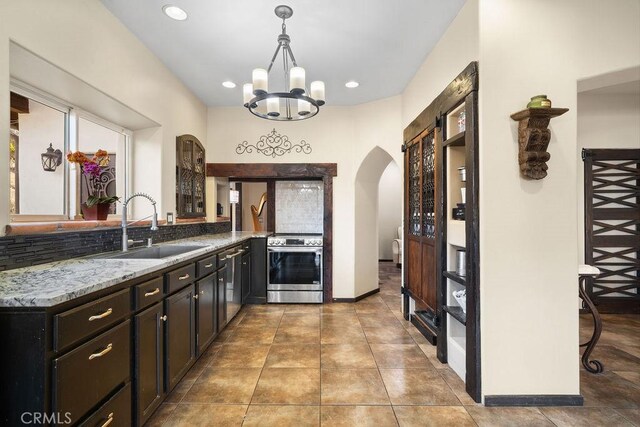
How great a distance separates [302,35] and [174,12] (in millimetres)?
999

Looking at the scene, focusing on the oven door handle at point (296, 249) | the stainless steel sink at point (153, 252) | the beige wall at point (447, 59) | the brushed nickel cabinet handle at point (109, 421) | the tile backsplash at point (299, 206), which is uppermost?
the beige wall at point (447, 59)

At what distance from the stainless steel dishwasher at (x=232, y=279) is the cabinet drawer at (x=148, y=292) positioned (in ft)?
3.63

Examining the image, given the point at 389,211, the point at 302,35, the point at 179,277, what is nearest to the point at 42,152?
the point at 179,277

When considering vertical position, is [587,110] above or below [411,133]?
above

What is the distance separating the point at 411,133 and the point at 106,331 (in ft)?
10.7

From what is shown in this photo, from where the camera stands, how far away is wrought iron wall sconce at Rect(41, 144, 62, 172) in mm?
2271

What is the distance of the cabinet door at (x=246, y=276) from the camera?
12.9 ft

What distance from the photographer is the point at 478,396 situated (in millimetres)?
2023

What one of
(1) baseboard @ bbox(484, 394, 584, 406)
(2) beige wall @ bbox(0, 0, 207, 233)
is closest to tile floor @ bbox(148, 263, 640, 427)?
(1) baseboard @ bbox(484, 394, 584, 406)

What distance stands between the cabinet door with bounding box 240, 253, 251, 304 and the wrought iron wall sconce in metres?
2.07

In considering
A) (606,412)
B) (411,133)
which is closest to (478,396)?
(606,412)

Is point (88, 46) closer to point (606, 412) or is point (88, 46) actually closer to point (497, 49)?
point (497, 49)

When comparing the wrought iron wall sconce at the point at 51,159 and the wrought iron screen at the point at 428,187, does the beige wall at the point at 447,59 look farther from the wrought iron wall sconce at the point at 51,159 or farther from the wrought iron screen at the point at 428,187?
the wrought iron wall sconce at the point at 51,159

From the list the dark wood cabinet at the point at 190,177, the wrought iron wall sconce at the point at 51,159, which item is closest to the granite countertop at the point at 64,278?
the wrought iron wall sconce at the point at 51,159
